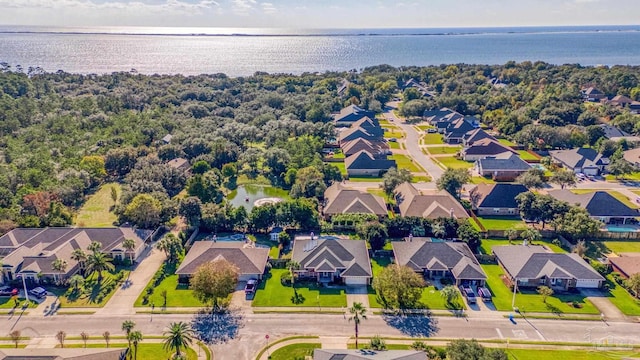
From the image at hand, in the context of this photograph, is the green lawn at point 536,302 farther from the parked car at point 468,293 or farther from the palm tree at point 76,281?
the palm tree at point 76,281

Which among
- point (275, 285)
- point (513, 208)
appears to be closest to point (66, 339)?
point (275, 285)

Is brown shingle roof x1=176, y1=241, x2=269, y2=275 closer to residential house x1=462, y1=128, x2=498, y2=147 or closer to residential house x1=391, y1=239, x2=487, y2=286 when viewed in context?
residential house x1=391, y1=239, x2=487, y2=286

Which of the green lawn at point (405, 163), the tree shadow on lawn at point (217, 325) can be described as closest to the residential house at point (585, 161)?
the green lawn at point (405, 163)

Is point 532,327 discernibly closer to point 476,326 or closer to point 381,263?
point 476,326

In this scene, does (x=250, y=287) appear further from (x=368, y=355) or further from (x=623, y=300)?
(x=623, y=300)

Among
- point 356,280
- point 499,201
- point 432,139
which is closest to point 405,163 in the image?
point 432,139

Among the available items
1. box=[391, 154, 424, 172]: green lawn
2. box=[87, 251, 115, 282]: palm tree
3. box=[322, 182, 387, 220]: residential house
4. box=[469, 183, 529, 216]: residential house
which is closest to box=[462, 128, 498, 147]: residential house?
box=[391, 154, 424, 172]: green lawn
